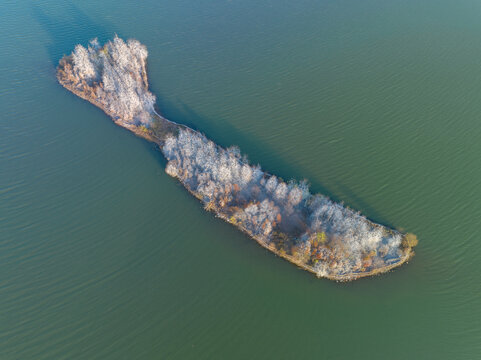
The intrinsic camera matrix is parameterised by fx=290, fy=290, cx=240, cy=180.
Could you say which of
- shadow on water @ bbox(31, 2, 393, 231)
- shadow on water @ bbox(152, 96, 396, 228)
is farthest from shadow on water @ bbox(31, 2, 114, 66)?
shadow on water @ bbox(152, 96, 396, 228)

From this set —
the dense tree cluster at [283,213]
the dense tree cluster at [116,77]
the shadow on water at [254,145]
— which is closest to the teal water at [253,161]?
the shadow on water at [254,145]

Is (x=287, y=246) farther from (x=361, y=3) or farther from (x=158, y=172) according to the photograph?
(x=361, y=3)

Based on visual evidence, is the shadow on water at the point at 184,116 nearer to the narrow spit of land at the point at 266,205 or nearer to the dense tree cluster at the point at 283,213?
the narrow spit of land at the point at 266,205

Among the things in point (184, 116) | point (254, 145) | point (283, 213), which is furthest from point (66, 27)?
point (283, 213)

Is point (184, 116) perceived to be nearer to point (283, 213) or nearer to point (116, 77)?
point (116, 77)

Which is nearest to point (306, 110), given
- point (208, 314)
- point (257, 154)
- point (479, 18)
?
point (257, 154)

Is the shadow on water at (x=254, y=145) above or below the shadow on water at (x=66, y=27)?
below
